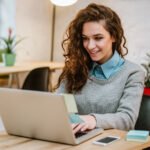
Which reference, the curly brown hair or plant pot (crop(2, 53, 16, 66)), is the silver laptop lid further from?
plant pot (crop(2, 53, 16, 66))

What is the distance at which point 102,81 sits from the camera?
5.92 feet

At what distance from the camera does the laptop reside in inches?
49.3

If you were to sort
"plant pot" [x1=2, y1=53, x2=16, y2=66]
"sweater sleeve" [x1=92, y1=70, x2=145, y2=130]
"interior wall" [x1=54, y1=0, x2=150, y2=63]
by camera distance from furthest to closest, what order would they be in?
"interior wall" [x1=54, y1=0, x2=150, y2=63] < "plant pot" [x1=2, y1=53, x2=16, y2=66] < "sweater sleeve" [x1=92, y1=70, x2=145, y2=130]

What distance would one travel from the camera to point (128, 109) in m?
1.65

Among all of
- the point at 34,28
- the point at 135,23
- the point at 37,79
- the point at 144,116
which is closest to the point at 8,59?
the point at 37,79

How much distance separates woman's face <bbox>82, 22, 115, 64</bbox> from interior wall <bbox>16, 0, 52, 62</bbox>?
278 centimetres

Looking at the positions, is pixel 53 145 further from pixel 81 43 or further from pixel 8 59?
pixel 8 59

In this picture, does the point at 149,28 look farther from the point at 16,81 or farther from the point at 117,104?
the point at 117,104

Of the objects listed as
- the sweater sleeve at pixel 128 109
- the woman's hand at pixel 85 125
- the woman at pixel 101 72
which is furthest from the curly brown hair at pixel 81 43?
the woman's hand at pixel 85 125

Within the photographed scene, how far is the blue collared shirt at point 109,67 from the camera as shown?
5.97 feet

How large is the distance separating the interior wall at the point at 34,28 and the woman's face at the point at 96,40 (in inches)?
109

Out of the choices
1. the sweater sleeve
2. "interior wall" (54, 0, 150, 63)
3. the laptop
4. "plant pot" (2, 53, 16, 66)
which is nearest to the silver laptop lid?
the laptop

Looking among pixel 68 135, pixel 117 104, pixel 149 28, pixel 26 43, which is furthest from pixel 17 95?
pixel 26 43

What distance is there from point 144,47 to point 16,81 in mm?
1593
